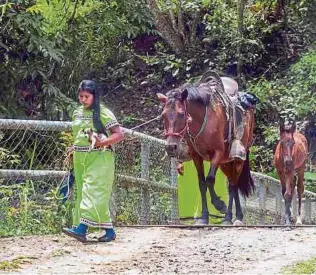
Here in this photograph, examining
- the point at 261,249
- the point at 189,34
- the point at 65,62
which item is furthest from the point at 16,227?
the point at 189,34

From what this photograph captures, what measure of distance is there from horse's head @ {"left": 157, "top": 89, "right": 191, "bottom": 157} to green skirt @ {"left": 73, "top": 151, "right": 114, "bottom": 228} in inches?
53.5

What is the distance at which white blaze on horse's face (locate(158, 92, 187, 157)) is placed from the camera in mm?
8961

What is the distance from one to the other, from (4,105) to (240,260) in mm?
8954

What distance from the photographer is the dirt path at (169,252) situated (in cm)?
622

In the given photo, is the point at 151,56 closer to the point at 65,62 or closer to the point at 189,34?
the point at 189,34

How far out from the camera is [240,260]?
6.55m

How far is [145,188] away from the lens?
10.1m

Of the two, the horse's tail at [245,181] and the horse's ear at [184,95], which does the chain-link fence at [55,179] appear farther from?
the horse's tail at [245,181]

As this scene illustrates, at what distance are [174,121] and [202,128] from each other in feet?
2.54

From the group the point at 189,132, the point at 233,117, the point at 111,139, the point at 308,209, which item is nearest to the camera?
the point at 111,139

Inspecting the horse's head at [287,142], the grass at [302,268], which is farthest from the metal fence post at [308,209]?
the grass at [302,268]

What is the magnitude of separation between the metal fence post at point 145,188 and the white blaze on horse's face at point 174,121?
3.17 ft

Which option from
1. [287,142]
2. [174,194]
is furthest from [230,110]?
[174,194]

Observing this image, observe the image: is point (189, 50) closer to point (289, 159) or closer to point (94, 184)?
point (289, 159)
